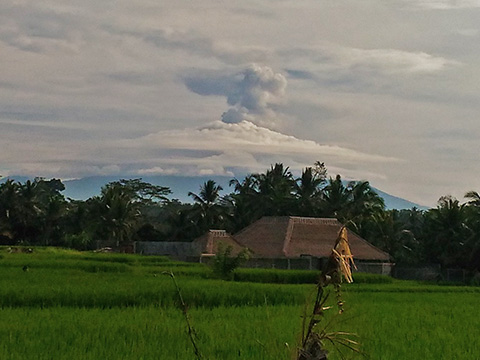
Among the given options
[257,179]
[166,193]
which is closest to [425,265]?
[257,179]

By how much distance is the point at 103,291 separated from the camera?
9.91 m

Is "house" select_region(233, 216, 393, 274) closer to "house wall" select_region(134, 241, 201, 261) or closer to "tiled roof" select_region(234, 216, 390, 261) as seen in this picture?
"tiled roof" select_region(234, 216, 390, 261)

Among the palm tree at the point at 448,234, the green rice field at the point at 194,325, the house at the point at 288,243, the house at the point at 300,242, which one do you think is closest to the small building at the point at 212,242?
the house at the point at 288,243

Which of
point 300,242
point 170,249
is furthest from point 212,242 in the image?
point 300,242

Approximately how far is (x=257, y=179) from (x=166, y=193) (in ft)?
70.4

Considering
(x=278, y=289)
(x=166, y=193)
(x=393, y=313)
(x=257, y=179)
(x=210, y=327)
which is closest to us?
(x=210, y=327)

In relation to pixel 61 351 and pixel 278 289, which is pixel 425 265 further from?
pixel 61 351

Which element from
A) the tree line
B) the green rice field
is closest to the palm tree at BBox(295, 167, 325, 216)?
the tree line

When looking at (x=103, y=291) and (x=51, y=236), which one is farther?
(x=51, y=236)

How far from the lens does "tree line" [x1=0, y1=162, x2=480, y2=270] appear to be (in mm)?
27266

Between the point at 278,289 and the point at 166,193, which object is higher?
the point at 166,193

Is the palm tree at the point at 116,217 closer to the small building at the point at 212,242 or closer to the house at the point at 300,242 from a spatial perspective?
the small building at the point at 212,242

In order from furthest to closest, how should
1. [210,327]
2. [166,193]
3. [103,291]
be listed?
[166,193], [103,291], [210,327]

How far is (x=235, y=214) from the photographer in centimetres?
3219
